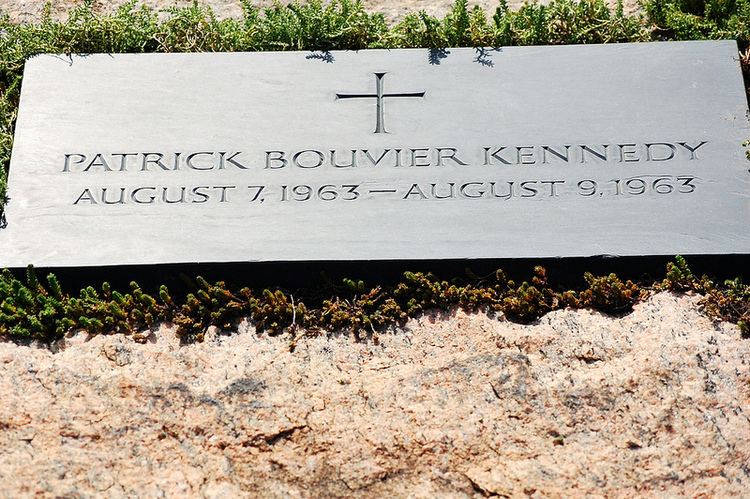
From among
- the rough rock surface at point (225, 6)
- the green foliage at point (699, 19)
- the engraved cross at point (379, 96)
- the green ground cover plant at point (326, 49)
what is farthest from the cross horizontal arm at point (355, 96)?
the green foliage at point (699, 19)

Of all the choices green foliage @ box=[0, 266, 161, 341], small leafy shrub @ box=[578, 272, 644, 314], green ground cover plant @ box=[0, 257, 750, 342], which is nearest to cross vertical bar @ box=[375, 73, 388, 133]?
green ground cover plant @ box=[0, 257, 750, 342]

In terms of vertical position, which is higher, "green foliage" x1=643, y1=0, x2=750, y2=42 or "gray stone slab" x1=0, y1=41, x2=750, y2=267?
"green foliage" x1=643, y1=0, x2=750, y2=42

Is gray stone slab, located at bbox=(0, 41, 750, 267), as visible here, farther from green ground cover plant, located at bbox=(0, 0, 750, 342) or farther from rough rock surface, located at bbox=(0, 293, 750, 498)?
rough rock surface, located at bbox=(0, 293, 750, 498)

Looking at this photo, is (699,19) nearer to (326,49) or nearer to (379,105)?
(379,105)

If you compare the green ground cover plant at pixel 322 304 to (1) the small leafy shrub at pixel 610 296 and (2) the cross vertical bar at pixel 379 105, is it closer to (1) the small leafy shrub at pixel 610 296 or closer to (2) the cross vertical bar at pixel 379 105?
(1) the small leafy shrub at pixel 610 296

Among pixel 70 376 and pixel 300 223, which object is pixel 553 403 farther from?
pixel 70 376

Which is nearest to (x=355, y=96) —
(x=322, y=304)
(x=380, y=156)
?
(x=380, y=156)

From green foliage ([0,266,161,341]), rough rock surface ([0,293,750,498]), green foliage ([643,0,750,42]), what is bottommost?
rough rock surface ([0,293,750,498])

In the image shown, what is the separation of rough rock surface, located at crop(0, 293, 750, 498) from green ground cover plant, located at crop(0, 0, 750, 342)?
0.31ft

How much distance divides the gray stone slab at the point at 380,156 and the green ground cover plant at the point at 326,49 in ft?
0.50

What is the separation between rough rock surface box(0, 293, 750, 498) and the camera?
3699mm

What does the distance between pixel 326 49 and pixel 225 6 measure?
878 mm

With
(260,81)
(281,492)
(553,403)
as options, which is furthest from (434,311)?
(260,81)

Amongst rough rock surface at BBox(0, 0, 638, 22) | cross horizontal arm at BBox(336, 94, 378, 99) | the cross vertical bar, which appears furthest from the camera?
rough rock surface at BBox(0, 0, 638, 22)
